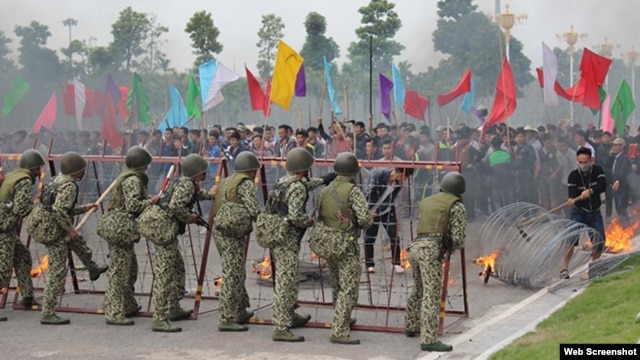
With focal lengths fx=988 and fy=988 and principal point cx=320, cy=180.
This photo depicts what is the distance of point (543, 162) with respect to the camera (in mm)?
18547

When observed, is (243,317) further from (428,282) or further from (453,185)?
(453,185)

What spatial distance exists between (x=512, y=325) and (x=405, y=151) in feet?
29.8

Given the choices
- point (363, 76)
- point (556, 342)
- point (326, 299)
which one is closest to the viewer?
point (556, 342)

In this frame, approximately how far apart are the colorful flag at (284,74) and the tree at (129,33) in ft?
79.0

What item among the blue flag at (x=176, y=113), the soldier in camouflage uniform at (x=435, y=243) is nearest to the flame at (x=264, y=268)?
the soldier in camouflage uniform at (x=435, y=243)

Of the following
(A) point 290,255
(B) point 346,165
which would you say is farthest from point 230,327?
(B) point 346,165

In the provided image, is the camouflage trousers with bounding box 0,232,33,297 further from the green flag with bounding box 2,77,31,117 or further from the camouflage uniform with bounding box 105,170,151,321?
the green flag with bounding box 2,77,31,117

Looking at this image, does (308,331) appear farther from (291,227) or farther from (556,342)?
(556,342)

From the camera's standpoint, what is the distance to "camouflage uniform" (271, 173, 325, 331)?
941 centimetres

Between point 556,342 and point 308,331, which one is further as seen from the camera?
point 308,331

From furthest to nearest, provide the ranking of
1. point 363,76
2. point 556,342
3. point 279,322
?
point 363,76 < point 279,322 < point 556,342

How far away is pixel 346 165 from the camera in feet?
30.9

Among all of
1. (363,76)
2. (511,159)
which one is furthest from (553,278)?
(363,76)

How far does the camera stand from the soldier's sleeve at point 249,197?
32.1 ft
